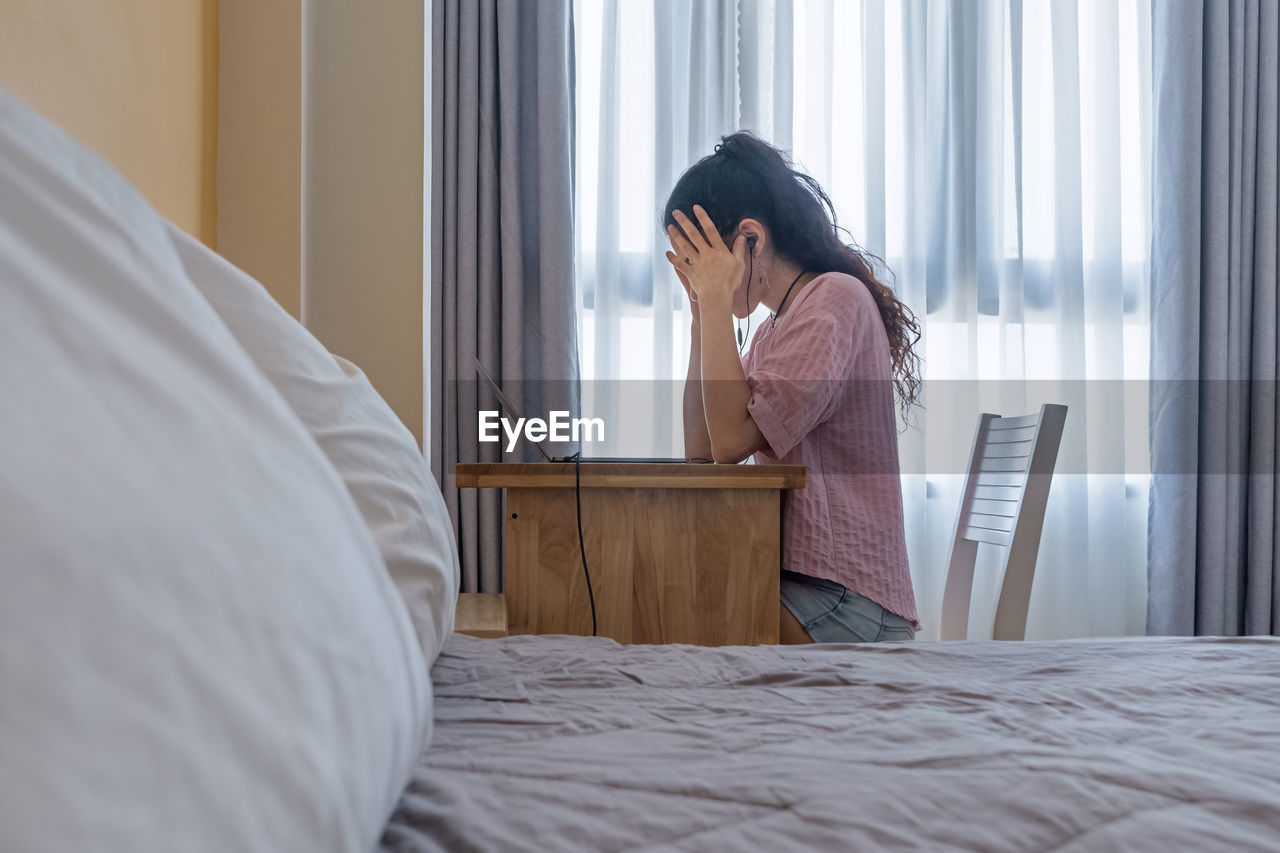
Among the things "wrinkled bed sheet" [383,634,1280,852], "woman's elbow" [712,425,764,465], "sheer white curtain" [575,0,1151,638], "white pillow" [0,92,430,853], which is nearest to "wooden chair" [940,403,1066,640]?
"woman's elbow" [712,425,764,465]

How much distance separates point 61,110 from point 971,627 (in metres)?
2.28

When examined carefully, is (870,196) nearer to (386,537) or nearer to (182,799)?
(386,537)

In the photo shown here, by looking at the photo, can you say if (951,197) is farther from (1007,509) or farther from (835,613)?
(835,613)

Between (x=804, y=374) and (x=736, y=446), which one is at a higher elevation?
(x=804, y=374)

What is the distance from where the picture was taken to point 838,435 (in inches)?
52.4

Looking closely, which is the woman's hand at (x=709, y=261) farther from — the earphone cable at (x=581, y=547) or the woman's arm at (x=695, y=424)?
the earphone cable at (x=581, y=547)

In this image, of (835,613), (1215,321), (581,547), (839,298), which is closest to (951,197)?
(1215,321)

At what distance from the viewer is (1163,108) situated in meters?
2.42

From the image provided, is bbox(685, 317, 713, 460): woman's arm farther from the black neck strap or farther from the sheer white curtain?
the sheer white curtain

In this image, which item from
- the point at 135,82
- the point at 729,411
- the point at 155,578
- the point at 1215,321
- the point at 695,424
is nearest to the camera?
the point at 155,578

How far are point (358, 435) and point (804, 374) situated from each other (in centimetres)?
83

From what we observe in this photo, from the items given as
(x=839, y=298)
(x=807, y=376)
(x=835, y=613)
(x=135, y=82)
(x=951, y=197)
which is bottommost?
(x=835, y=613)

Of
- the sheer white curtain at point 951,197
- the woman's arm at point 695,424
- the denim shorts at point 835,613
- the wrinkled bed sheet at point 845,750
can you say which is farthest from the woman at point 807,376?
the sheer white curtain at point 951,197

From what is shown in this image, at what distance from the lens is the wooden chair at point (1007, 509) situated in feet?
4.40
